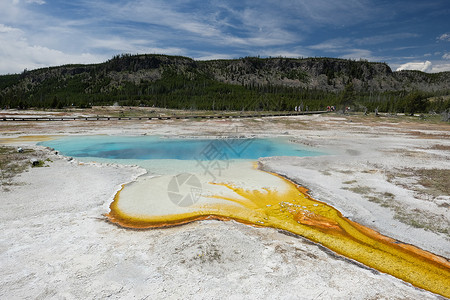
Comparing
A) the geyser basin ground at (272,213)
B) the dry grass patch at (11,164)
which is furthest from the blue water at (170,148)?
the geyser basin ground at (272,213)

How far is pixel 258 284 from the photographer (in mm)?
5539

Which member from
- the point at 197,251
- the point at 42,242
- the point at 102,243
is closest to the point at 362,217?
the point at 197,251

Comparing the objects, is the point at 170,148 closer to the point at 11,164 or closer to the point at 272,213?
the point at 11,164

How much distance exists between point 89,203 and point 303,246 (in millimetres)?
8298

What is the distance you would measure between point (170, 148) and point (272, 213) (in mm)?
18046

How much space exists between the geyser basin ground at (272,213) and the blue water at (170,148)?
8.26m

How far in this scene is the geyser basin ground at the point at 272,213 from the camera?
6488 millimetres

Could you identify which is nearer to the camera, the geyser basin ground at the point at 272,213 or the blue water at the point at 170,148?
the geyser basin ground at the point at 272,213

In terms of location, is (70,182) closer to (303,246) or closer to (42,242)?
(42,242)

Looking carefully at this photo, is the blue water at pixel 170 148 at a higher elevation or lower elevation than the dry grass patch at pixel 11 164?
lower

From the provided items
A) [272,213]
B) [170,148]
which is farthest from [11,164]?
[272,213]

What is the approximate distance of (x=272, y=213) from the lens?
371 inches

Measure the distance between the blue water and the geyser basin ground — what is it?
8260 mm

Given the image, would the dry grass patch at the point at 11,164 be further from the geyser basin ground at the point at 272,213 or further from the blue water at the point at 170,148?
the geyser basin ground at the point at 272,213
